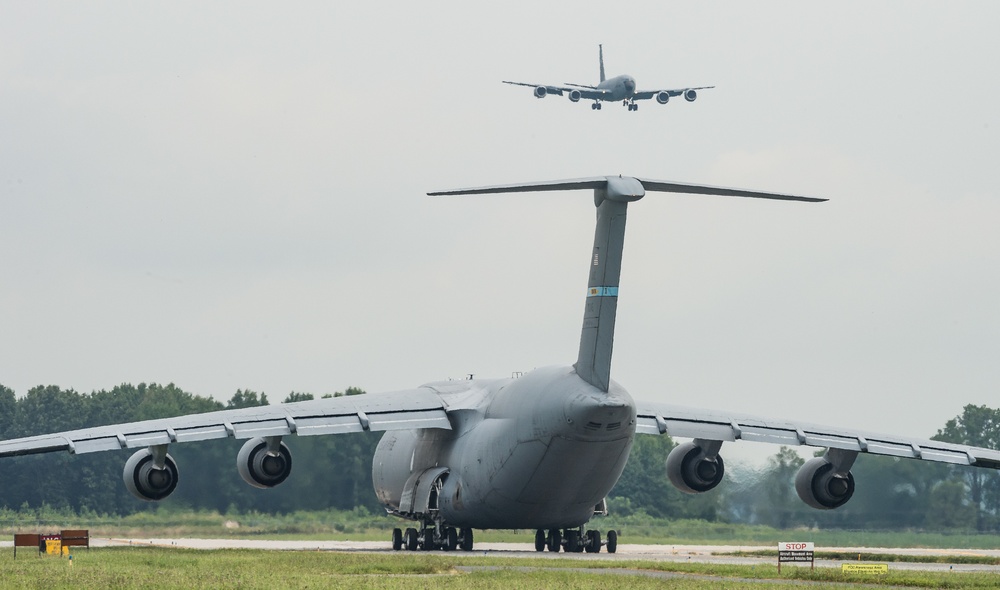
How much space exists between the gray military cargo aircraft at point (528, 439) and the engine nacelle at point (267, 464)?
3 cm

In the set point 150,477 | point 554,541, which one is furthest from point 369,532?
point 150,477

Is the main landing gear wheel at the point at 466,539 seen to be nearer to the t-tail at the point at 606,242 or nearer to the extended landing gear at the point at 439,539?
the extended landing gear at the point at 439,539

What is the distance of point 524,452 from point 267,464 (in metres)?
5.34

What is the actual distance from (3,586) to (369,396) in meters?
12.7

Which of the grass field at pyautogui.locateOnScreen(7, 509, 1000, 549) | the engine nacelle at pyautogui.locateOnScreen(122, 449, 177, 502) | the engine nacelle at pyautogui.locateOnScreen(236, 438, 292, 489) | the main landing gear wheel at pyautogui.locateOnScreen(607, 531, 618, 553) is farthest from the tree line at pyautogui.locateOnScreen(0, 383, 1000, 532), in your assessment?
the engine nacelle at pyautogui.locateOnScreen(122, 449, 177, 502)

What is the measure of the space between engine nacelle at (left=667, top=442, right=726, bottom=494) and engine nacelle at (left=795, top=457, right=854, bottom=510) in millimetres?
2180

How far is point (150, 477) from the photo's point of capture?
2908 centimetres

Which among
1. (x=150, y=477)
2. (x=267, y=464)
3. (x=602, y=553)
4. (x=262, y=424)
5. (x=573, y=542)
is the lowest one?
(x=602, y=553)

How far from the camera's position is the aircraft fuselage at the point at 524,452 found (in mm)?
27672

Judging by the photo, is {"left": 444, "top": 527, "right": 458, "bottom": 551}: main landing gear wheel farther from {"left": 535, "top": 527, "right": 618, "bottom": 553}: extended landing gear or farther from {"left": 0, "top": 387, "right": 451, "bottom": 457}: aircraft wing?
{"left": 0, "top": 387, "right": 451, "bottom": 457}: aircraft wing

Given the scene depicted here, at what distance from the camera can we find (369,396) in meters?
32.4

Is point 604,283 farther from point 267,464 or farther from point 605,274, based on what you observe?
point 267,464

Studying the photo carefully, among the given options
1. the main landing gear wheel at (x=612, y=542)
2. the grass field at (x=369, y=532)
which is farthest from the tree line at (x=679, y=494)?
the main landing gear wheel at (x=612, y=542)

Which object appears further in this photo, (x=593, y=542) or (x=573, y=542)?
(x=573, y=542)
